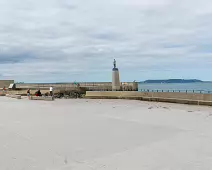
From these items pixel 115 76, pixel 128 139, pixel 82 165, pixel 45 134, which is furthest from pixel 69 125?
pixel 115 76

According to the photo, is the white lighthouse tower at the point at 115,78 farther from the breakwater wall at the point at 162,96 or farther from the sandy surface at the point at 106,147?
the sandy surface at the point at 106,147

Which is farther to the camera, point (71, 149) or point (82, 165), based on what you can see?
point (71, 149)

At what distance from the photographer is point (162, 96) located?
25.3 m

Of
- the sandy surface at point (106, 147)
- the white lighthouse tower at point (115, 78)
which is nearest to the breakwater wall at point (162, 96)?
the white lighthouse tower at point (115, 78)

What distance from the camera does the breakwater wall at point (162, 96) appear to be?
20.9m

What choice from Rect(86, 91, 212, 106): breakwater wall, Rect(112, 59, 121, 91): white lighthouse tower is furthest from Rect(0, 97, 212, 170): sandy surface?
Rect(112, 59, 121, 91): white lighthouse tower

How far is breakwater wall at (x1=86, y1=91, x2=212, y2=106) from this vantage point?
20.9 meters

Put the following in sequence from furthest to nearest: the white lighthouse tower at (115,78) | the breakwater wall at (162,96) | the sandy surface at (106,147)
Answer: the white lighthouse tower at (115,78), the breakwater wall at (162,96), the sandy surface at (106,147)

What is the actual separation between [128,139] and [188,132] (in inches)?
108

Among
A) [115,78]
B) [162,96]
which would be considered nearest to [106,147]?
[162,96]

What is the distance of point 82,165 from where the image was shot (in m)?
6.45

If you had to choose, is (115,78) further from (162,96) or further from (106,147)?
(106,147)

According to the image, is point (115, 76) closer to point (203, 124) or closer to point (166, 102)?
point (166, 102)

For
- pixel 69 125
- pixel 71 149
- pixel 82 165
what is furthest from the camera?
pixel 69 125
